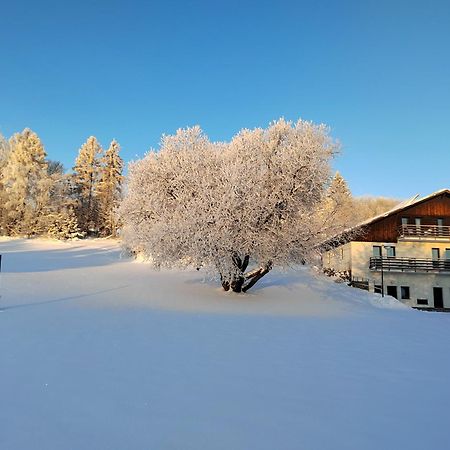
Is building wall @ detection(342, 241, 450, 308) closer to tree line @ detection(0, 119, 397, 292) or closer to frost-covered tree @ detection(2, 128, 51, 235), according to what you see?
tree line @ detection(0, 119, 397, 292)

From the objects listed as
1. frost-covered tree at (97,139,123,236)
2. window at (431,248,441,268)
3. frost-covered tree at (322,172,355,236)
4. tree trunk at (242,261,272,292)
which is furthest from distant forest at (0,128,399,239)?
tree trunk at (242,261,272,292)

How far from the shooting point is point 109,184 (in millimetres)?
54281

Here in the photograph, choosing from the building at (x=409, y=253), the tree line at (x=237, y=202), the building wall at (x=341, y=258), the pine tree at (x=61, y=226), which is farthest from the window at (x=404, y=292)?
the pine tree at (x=61, y=226)

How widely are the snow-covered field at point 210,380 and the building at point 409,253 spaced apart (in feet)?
67.9

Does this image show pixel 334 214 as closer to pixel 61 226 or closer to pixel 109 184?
pixel 61 226

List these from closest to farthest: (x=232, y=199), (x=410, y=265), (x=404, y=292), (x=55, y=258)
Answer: (x=232, y=199) < (x=55, y=258) < (x=410, y=265) < (x=404, y=292)

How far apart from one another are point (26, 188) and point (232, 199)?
1377 inches

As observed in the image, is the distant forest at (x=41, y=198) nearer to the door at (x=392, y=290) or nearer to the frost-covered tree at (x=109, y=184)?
the frost-covered tree at (x=109, y=184)

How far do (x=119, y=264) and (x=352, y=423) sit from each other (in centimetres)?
2674

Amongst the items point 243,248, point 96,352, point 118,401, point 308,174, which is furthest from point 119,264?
point 118,401

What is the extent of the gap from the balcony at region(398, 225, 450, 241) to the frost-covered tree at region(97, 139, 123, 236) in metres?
34.9

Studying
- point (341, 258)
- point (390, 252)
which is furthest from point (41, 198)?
point (390, 252)

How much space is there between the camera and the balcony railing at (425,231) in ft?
112

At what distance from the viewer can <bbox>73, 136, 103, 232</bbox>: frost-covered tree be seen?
52228 millimetres
